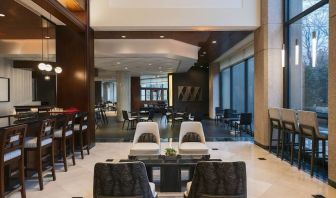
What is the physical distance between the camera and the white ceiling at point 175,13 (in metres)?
6.97

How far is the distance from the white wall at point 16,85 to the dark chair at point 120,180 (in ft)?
34.4

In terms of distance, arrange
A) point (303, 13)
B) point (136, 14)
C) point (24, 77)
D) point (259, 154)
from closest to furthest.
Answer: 1. point (303, 13)
2. point (259, 154)
3. point (136, 14)
4. point (24, 77)

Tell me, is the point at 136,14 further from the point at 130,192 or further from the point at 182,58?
the point at 130,192

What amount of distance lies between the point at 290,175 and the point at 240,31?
4428 millimetres

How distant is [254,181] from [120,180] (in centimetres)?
265

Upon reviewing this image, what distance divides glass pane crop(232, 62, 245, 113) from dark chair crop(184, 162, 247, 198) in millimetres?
9360

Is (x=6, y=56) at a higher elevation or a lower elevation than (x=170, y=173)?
higher

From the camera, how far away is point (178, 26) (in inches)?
276

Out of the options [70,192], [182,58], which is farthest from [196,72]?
[70,192]

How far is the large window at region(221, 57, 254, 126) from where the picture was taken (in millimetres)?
10508

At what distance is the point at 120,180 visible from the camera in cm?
247

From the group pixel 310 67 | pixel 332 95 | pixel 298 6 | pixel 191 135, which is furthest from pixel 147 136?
pixel 298 6

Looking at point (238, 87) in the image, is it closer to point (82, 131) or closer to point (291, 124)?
point (291, 124)

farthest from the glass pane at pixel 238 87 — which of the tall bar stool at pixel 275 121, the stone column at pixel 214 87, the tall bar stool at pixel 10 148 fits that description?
the tall bar stool at pixel 10 148
